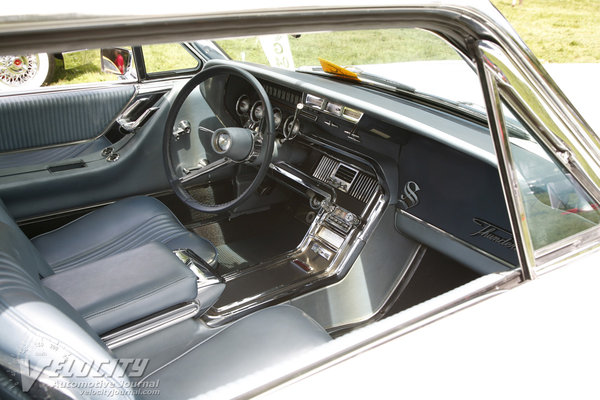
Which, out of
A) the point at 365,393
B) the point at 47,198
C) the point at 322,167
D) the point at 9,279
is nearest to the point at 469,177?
the point at 322,167

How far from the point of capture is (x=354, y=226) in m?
2.41

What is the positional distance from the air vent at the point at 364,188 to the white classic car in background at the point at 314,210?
0.04 ft

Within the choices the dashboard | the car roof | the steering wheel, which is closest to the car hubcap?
the dashboard

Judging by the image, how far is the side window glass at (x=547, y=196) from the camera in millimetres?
1047

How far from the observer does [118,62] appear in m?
2.86

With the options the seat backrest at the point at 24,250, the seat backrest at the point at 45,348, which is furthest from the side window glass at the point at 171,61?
the seat backrest at the point at 45,348

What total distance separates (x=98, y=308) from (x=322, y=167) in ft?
4.65

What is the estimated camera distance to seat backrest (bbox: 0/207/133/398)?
2.66 ft

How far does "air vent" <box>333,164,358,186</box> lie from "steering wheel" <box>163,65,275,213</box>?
41 centimetres

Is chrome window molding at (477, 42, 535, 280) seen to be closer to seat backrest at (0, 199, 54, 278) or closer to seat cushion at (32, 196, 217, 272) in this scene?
seat backrest at (0, 199, 54, 278)

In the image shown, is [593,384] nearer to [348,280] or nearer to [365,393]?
[365,393]

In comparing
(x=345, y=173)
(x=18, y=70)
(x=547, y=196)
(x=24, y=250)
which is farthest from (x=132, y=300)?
(x=18, y=70)
